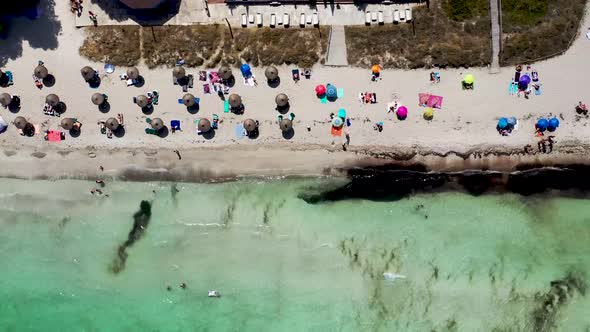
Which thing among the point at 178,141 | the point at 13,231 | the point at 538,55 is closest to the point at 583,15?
the point at 538,55

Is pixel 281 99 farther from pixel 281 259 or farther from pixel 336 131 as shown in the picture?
pixel 281 259

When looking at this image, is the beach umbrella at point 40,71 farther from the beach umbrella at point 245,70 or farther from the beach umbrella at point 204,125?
the beach umbrella at point 245,70

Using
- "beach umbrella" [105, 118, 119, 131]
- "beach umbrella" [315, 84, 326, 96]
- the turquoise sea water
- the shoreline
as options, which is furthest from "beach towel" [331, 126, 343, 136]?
"beach umbrella" [105, 118, 119, 131]

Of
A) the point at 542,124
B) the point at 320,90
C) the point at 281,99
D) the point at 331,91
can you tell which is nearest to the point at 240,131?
the point at 281,99

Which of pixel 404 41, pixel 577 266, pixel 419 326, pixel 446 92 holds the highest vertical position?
pixel 404 41

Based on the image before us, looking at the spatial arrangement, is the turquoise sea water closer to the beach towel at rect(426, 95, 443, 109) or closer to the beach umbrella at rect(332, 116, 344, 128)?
the beach umbrella at rect(332, 116, 344, 128)

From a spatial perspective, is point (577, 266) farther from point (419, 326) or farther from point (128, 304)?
point (128, 304)
